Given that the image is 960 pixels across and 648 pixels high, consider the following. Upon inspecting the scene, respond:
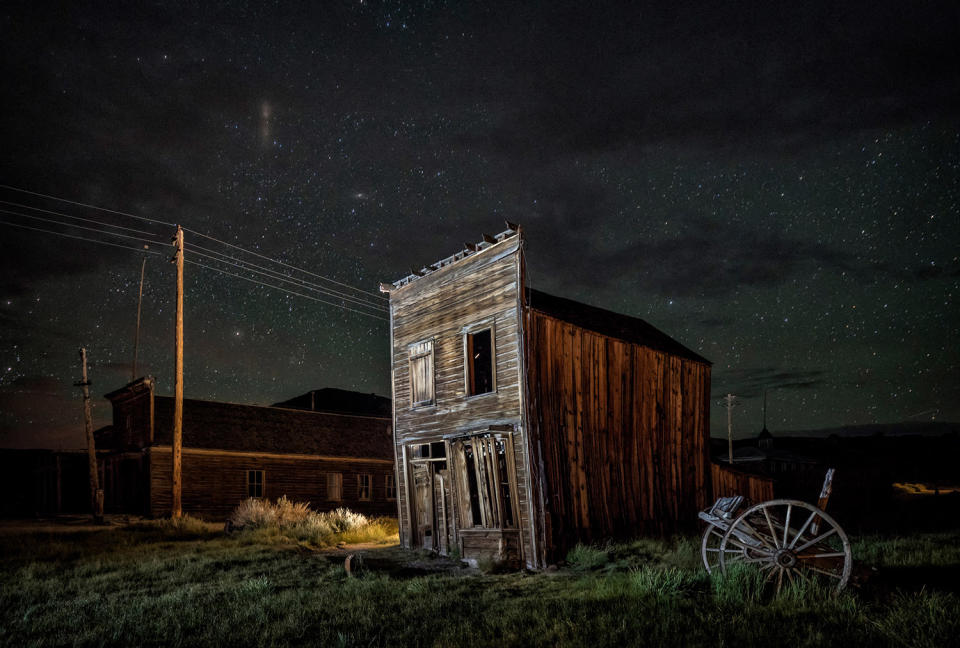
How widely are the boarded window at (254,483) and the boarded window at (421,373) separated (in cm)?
1431

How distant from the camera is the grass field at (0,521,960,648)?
24.5ft

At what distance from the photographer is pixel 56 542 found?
18109 millimetres

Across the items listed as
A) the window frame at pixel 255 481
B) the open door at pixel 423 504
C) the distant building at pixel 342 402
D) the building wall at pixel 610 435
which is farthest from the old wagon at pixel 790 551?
the distant building at pixel 342 402

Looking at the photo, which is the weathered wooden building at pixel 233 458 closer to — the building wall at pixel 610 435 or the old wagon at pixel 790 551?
the building wall at pixel 610 435

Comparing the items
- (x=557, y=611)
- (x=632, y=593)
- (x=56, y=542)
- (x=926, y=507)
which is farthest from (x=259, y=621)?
(x=926, y=507)

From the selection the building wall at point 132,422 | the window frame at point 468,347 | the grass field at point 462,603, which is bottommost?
the grass field at point 462,603

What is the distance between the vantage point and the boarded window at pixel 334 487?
101ft

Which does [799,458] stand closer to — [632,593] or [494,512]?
[494,512]

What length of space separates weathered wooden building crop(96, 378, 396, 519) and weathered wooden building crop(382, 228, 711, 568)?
12.9 m

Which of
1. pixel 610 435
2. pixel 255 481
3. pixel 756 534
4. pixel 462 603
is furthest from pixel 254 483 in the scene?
pixel 756 534

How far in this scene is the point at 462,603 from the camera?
958 cm

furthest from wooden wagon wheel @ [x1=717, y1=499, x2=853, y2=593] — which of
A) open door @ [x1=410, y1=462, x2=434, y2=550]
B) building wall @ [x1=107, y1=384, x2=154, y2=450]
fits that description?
building wall @ [x1=107, y1=384, x2=154, y2=450]

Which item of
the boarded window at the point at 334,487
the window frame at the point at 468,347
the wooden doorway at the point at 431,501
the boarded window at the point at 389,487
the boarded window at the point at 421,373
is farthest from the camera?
the boarded window at the point at 389,487

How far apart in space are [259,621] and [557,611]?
158 inches
